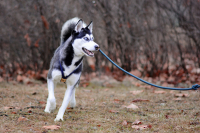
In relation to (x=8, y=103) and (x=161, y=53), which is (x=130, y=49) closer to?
(x=161, y=53)

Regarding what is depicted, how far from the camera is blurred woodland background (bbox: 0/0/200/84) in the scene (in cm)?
704

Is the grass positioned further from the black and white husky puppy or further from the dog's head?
the dog's head

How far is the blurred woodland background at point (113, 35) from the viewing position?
7.04 metres

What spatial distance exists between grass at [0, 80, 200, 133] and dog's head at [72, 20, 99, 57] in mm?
953

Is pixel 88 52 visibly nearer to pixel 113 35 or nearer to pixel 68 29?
pixel 68 29

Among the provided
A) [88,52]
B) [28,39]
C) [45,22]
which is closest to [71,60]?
[88,52]

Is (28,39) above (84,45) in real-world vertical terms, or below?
above

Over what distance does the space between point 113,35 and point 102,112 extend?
3.61 metres

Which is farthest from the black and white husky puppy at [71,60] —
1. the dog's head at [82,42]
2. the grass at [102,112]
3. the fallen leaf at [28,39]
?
the fallen leaf at [28,39]

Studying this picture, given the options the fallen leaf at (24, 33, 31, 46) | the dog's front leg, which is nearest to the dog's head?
the dog's front leg

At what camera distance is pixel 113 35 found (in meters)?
7.41

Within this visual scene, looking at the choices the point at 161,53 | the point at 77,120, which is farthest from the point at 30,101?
the point at 161,53

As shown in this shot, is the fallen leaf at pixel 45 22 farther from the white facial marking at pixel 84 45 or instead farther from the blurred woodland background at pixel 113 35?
the white facial marking at pixel 84 45

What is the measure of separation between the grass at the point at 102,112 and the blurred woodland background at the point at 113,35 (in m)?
1.47
